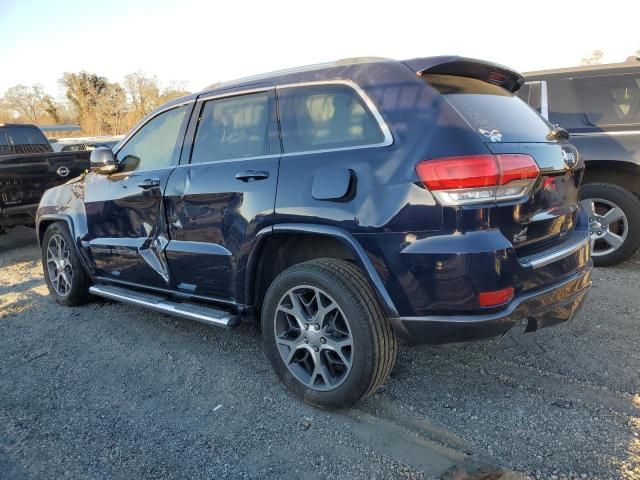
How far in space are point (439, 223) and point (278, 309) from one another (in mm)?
1120

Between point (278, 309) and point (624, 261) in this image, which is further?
point (624, 261)

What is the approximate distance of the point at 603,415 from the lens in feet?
8.52

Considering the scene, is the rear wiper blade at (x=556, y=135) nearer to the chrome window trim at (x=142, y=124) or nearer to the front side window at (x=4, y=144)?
the chrome window trim at (x=142, y=124)

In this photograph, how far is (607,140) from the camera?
16.2 feet

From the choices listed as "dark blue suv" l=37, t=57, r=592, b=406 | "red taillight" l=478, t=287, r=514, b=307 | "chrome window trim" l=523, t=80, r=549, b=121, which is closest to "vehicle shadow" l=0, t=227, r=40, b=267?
"dark blue suv" l=37, t=57, r=592, b=406

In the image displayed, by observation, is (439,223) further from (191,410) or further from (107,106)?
(107,106)

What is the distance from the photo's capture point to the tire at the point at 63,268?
15.2 ft

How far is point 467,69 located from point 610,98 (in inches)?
125

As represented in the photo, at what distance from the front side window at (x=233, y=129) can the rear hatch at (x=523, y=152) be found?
1070 mm

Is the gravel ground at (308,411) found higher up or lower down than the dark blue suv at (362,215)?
lower down

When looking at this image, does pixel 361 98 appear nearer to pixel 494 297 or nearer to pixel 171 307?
pixel 494 297

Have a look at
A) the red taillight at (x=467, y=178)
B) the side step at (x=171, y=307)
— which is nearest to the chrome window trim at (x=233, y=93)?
the red taillight at (x=467, y=178)

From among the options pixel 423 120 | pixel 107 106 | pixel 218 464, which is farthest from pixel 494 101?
pixel 107 106

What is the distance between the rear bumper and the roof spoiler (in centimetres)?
127
